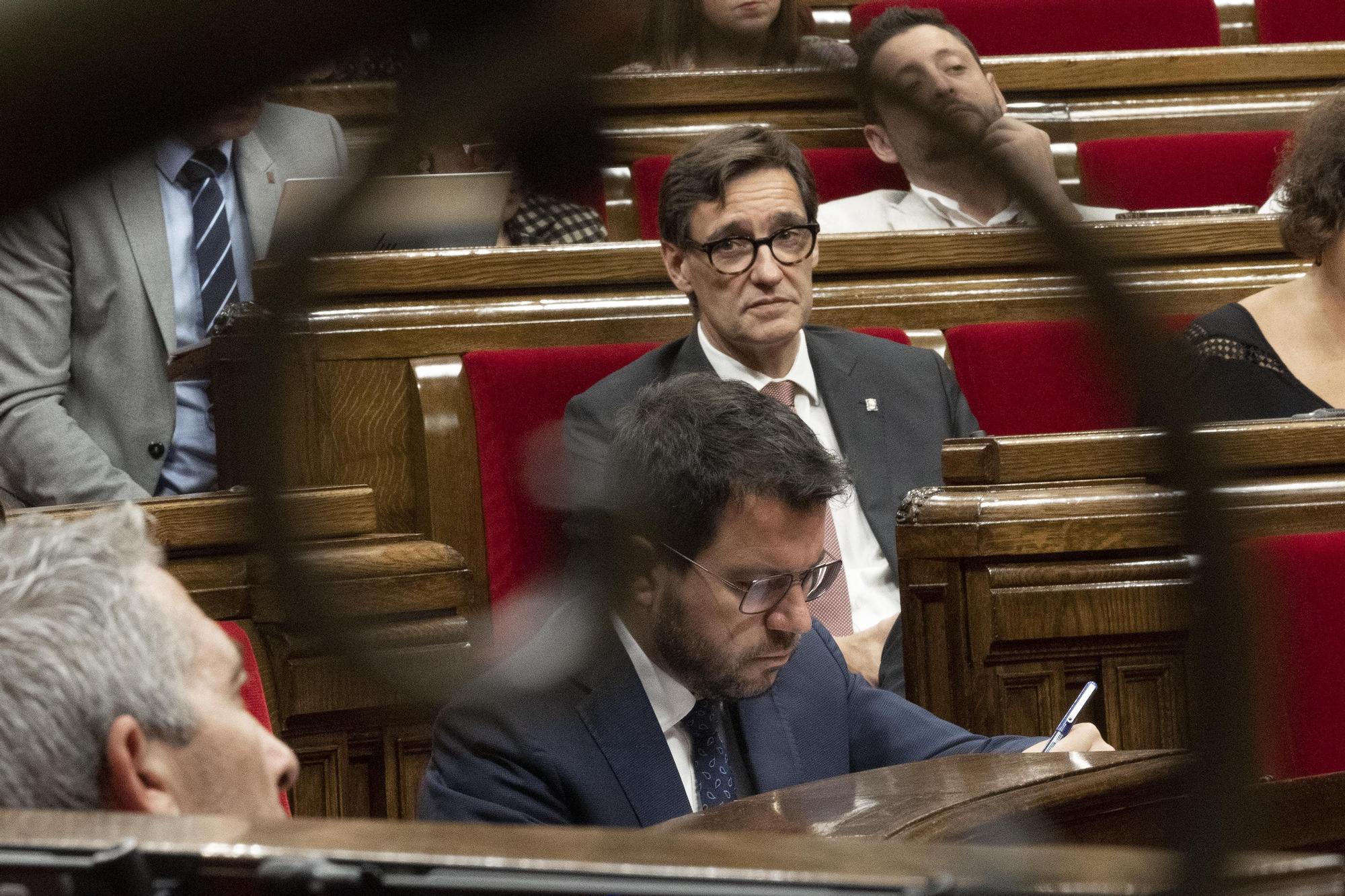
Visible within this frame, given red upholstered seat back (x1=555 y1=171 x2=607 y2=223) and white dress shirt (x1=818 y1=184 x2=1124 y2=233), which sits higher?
white dress shirt (x1=818 y1=184 x2=1124 y2=233)

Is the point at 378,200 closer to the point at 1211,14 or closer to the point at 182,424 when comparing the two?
the point at 182,424

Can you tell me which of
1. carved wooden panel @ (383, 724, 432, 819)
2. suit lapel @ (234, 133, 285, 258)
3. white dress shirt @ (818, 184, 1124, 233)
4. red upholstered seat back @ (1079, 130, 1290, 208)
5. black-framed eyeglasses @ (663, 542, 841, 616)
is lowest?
carved wooden panel @ (383, 724, 432, 819)

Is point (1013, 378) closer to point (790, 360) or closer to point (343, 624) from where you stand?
point (790, 360)

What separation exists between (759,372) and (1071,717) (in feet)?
1.53

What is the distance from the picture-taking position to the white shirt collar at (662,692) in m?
0.95

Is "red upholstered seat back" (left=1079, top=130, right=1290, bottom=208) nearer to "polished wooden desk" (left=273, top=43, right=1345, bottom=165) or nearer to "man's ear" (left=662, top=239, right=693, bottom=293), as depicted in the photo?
"polished wooden desk" (left=273, top=43, right=1345, bottom=165)

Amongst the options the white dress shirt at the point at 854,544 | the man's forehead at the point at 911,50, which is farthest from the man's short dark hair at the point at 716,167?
the man's forehead at the point at 911,50

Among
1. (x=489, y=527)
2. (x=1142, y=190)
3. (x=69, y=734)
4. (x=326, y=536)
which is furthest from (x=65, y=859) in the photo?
(x=1142, y=190)

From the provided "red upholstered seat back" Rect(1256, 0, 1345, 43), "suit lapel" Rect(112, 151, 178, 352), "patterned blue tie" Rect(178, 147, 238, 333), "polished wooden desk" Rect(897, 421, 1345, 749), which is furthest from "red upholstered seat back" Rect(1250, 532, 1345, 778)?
"red upholstered seat back" Rect(1256, 0, 1345, 43)

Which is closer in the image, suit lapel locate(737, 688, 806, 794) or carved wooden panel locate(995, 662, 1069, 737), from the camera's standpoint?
suit lapel locate(737, 688, 806, 794)

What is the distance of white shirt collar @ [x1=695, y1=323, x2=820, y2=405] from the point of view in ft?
4.34

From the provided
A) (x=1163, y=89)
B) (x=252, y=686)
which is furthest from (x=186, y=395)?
(x=1163, y=89)

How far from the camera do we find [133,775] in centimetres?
49

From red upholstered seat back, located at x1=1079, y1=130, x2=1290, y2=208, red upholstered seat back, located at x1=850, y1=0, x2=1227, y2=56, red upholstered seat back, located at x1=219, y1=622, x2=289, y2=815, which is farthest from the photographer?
red upholstered seat back, located at x1=850, y1=0, x2=1227, y2=56
